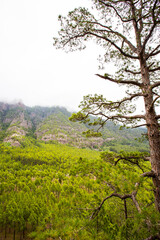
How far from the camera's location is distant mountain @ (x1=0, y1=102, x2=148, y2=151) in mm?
93375

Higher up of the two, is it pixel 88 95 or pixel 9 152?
pixel 88 95

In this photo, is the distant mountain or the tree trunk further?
the distant mountain

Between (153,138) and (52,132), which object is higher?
(153,138)

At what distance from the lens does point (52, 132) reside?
115000 millimetres

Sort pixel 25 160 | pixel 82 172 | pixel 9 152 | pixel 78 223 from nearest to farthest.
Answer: pixel 78 223, pixel 82 172, pixel 25 160, pixel 9 152

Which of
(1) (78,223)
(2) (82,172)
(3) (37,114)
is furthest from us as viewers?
(3) (37,114)

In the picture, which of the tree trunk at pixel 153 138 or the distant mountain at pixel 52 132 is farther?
the distant mountain at pixel 52 132

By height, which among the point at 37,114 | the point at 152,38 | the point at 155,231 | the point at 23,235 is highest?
the point at 37,114

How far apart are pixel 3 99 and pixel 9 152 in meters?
158

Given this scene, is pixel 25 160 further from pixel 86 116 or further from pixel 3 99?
pixel 3 99

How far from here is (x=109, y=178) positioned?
2662mm

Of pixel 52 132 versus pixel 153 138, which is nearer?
pixel 153 138

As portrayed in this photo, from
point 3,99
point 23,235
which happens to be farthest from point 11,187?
point 3,99

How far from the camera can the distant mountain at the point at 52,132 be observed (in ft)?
306
